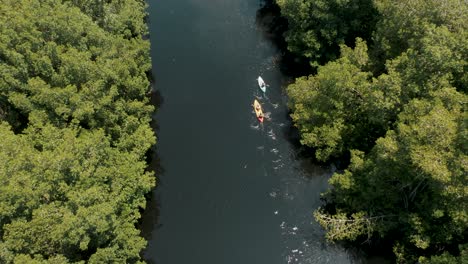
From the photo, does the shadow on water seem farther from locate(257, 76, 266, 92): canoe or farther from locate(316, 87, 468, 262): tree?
locate(316, 87, 468, 262): tree

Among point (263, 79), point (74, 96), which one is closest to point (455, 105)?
point (263, 79)

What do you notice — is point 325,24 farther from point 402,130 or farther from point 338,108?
point 402,130

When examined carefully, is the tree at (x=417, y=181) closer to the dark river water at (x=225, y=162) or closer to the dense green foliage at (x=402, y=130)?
the dense green foliage at (x=402, y=130)

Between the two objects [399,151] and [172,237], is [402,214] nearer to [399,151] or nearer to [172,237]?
[399,151]

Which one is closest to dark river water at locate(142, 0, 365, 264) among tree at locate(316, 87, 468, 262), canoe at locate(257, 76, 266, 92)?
canoe at locate(257, 76, 266, 92)

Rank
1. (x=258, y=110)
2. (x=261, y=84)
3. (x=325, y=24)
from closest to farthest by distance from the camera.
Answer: (x=325, y=24), (x=258, y=110), (x=261, y=84)

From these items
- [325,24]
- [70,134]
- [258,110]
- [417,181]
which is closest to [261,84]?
[258,110]

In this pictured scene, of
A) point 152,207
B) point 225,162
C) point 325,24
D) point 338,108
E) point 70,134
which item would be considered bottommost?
point 152,207
